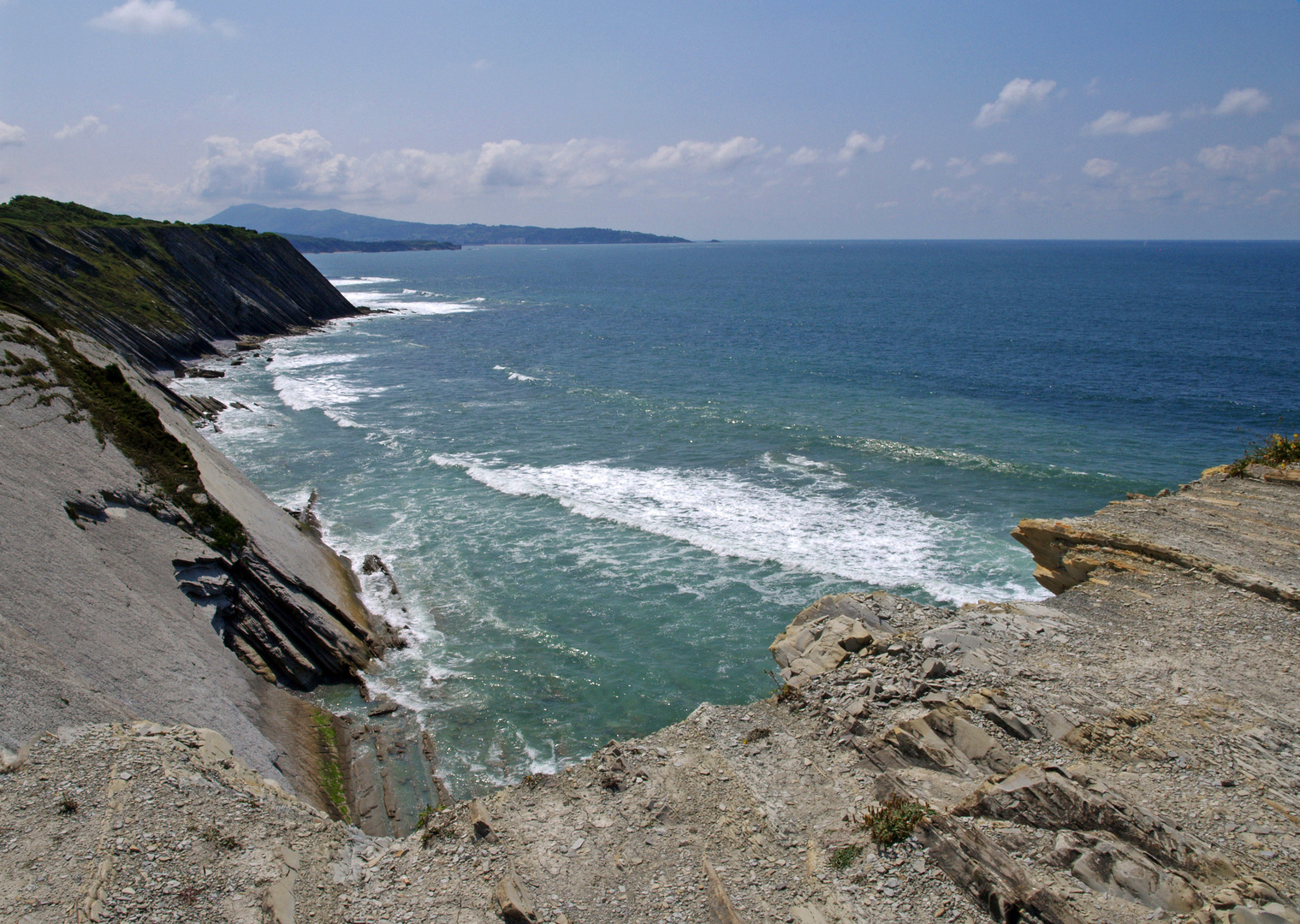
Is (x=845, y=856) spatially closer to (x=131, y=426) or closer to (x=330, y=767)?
(x=330, y=767)

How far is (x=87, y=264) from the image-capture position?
200 feet

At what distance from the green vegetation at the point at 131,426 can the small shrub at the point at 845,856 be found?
20515mm

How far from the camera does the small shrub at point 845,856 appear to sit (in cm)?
1138

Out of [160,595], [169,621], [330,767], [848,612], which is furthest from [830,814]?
[160,595]

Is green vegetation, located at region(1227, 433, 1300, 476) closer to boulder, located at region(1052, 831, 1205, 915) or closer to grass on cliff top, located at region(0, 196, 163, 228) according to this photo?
boulder, located at region(1052, 831, 1205, 915)

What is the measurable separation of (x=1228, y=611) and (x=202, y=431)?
50.2 metres

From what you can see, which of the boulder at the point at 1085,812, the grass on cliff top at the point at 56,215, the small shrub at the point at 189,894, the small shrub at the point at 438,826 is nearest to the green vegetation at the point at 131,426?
the small shrub at the point at 438,826

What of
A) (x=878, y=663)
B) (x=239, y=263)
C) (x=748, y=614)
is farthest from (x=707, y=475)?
(x=239, y=263)

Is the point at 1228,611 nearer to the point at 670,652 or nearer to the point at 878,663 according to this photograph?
the point at 878,663

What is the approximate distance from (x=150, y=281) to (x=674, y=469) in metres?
57.9

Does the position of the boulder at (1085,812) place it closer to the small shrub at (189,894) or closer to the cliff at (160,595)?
the small shrub at (189,894)

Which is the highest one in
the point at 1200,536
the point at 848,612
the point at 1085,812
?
the point at 1200,536

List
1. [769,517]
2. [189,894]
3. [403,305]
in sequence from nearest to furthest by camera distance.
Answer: [189,894], [769,517], [403,305]

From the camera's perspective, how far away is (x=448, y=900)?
11.4 m
